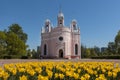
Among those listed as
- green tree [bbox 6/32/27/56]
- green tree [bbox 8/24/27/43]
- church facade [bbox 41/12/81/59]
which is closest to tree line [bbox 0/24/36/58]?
green tree [bbox 6/32/27/56]

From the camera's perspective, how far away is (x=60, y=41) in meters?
66.0

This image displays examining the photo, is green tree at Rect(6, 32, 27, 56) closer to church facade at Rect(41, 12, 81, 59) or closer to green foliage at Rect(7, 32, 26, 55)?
green foliage at Rect(7, 32, 26, 55)

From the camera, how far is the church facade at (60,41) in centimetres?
6594

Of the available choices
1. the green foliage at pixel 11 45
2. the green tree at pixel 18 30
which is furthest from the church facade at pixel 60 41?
the green foliage at pixel 11 45

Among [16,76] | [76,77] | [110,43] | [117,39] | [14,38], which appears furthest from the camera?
[110,43]

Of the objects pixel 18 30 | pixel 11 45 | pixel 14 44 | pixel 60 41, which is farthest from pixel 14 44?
pixel 60 41

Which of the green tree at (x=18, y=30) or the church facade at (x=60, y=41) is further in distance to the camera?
the green tree at (x=18, y=30)

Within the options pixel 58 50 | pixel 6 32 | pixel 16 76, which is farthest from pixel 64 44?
pixel 16 76

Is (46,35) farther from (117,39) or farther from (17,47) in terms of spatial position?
(117,39)

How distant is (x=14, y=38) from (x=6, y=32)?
6.89 meters

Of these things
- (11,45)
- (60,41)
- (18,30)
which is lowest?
(11,45)

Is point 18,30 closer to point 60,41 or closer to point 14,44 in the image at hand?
point 14,44

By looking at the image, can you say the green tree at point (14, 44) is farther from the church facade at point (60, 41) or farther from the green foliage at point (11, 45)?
the church facade at point (60, 41)

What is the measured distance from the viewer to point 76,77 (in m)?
6.57
